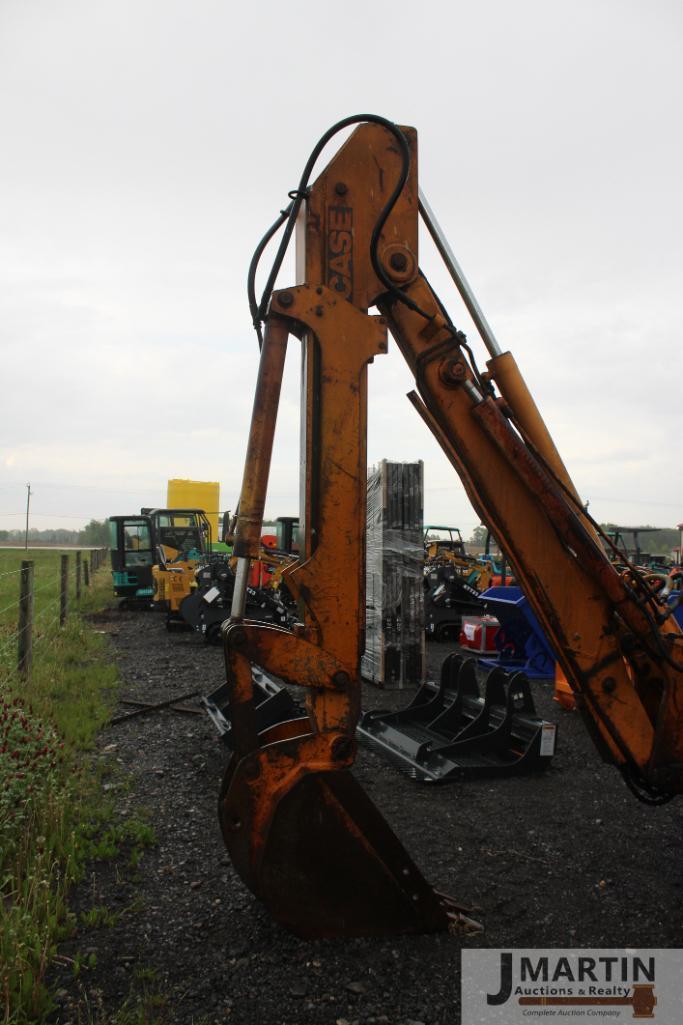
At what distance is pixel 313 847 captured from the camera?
10.1 feet

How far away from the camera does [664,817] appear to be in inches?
198

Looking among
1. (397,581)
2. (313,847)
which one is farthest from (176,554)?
(313,847)

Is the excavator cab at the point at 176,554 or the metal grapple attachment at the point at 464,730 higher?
the excavator cab at the point at 176,554

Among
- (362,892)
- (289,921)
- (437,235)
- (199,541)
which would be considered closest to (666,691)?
(362,892)

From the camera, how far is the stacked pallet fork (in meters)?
9.24

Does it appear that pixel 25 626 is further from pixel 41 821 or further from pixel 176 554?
pixel 176 554

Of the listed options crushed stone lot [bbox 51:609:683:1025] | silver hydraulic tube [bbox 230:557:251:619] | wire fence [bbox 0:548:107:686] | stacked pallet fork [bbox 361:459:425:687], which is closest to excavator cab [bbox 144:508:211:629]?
wire fence [bbox 0:548:107:686]

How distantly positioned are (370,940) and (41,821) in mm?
1983

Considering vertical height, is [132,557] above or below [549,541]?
below

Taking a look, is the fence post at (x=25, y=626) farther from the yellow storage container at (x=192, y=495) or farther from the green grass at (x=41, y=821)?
the yellow storage container at (x=192, y=495)

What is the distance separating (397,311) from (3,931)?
307cm

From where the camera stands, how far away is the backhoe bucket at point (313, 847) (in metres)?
3.04

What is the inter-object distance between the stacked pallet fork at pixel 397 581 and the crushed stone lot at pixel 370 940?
2895 mm

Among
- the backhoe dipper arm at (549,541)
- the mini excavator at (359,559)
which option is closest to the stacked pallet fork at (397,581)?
the mini excavator at (359,559)
